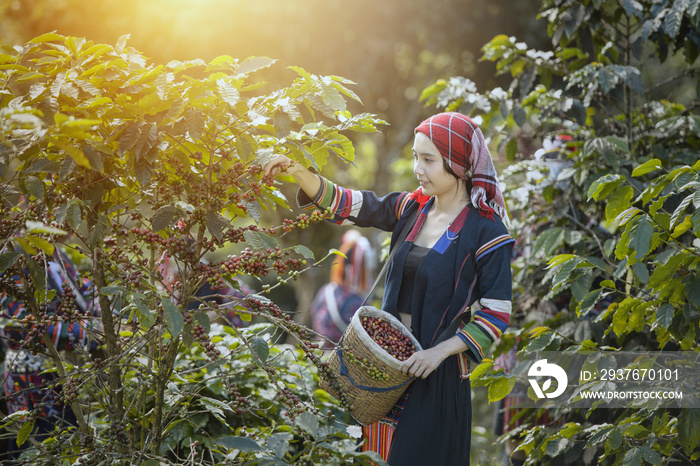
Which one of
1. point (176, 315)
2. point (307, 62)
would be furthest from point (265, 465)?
point (307, 62)

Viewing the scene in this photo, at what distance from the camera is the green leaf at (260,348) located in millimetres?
2029

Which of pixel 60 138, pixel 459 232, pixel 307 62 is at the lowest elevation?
pixel 307 62

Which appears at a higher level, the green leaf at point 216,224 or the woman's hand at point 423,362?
the green leaf at point 216,224

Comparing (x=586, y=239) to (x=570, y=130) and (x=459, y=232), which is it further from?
(x=459, y=232)

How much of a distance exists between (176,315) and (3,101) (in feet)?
2.80

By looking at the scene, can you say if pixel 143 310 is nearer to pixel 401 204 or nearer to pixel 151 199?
pixel 151 199

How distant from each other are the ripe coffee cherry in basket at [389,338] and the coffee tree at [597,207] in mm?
347

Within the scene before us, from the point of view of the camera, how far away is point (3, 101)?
6.58ft

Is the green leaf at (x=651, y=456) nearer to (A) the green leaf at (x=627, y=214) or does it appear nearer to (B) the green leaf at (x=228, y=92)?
(A) the green leaf at (x=627, y=214)

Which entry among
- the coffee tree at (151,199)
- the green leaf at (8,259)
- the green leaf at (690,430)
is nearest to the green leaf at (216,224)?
the coffee tree at (151,199)

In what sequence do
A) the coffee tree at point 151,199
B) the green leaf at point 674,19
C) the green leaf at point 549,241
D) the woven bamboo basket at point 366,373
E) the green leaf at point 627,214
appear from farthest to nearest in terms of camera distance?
the green leaf at point 549,241, the green leaf at point 674,19, the green leaf at point 627,214, the woven bamboo basket at point 366,373, the coffee tree at point 151,199

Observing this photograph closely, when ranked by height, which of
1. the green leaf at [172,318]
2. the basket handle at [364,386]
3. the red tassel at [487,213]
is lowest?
the basket handle at [364,386]

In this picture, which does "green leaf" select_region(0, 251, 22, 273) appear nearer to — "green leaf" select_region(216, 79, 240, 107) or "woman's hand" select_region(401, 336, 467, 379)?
"green leaf" select_region(216, 79, 240, 107)

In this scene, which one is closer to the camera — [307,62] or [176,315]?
[176,315]
